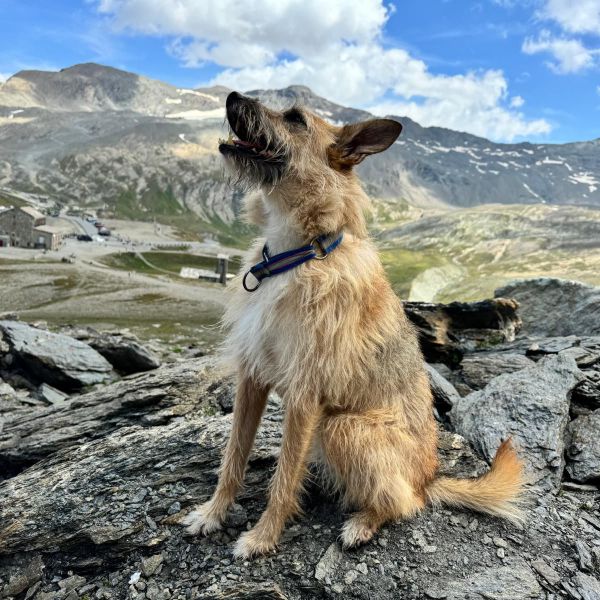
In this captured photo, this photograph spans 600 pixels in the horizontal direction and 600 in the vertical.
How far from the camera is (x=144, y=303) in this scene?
7350 centimetres

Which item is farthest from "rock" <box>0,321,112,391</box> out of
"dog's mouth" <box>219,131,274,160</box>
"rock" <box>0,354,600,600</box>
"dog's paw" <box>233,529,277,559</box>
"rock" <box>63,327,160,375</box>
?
"dog's mouth" <box>219,131,274,160</box>

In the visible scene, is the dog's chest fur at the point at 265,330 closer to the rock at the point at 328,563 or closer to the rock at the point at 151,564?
the rock at the point at 328,563

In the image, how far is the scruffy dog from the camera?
5.62 metres

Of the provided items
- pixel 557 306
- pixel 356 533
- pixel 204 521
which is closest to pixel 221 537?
pixel 204 521

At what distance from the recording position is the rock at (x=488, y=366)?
12156mm

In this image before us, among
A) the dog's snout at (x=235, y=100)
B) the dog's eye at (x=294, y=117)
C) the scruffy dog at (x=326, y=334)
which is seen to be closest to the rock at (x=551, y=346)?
the scruffy dog at (x=326, y=334)

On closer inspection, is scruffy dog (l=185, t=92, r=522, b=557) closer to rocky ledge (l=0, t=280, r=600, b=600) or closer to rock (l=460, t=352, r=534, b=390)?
rocky ledge (l=0, t=280, r=600, b=600)

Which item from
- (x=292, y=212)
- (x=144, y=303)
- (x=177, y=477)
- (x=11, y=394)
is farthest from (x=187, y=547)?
(x=144, y=303)

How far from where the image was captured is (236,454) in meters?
6.52

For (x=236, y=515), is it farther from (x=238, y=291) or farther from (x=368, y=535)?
(x=238, y=291)

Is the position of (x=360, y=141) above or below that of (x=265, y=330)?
above

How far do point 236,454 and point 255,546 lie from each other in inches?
45.1

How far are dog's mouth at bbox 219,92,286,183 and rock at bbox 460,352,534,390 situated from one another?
Answer: 8.82m

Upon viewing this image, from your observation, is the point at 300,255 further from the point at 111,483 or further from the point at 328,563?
the point at 111,483
